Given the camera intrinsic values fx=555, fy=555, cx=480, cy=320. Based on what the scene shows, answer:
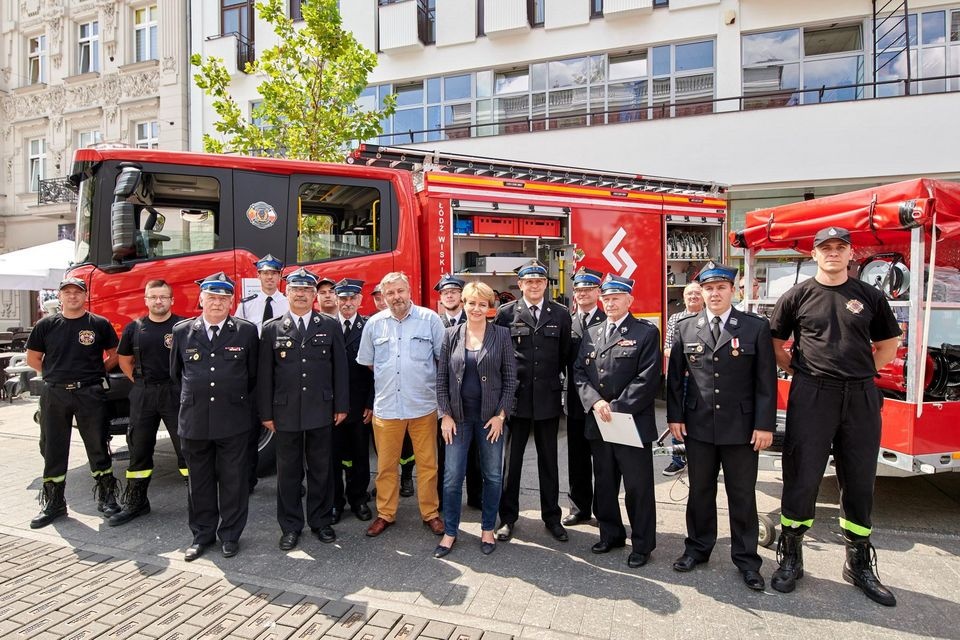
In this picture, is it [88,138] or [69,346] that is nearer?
[69,346]

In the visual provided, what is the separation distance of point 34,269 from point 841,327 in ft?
37.0

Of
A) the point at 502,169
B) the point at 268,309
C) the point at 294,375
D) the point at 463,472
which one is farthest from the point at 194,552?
the point at 502,169

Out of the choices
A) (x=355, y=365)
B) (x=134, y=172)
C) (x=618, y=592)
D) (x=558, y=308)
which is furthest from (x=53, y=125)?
(x=618, y=592)

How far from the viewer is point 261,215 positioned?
16.7 ft

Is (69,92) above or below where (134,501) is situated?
above

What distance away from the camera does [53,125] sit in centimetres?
1792

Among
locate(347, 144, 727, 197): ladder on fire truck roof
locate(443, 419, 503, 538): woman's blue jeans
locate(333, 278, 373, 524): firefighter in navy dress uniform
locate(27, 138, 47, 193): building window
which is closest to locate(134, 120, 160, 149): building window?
locate(27, 138, 47, 193): building window

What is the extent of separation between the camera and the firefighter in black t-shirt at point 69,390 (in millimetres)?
4215

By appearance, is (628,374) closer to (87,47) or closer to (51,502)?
(51,502)

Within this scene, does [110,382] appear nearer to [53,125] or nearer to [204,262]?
[204,262]

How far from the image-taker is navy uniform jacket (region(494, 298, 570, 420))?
3805 mm

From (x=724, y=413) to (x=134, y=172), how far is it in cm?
471

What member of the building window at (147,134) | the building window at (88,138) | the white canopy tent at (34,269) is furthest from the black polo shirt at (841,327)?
the building window at (88,138)

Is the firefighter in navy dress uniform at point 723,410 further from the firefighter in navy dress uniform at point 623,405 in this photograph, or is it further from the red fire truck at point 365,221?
the red fire truck at point 365,221
